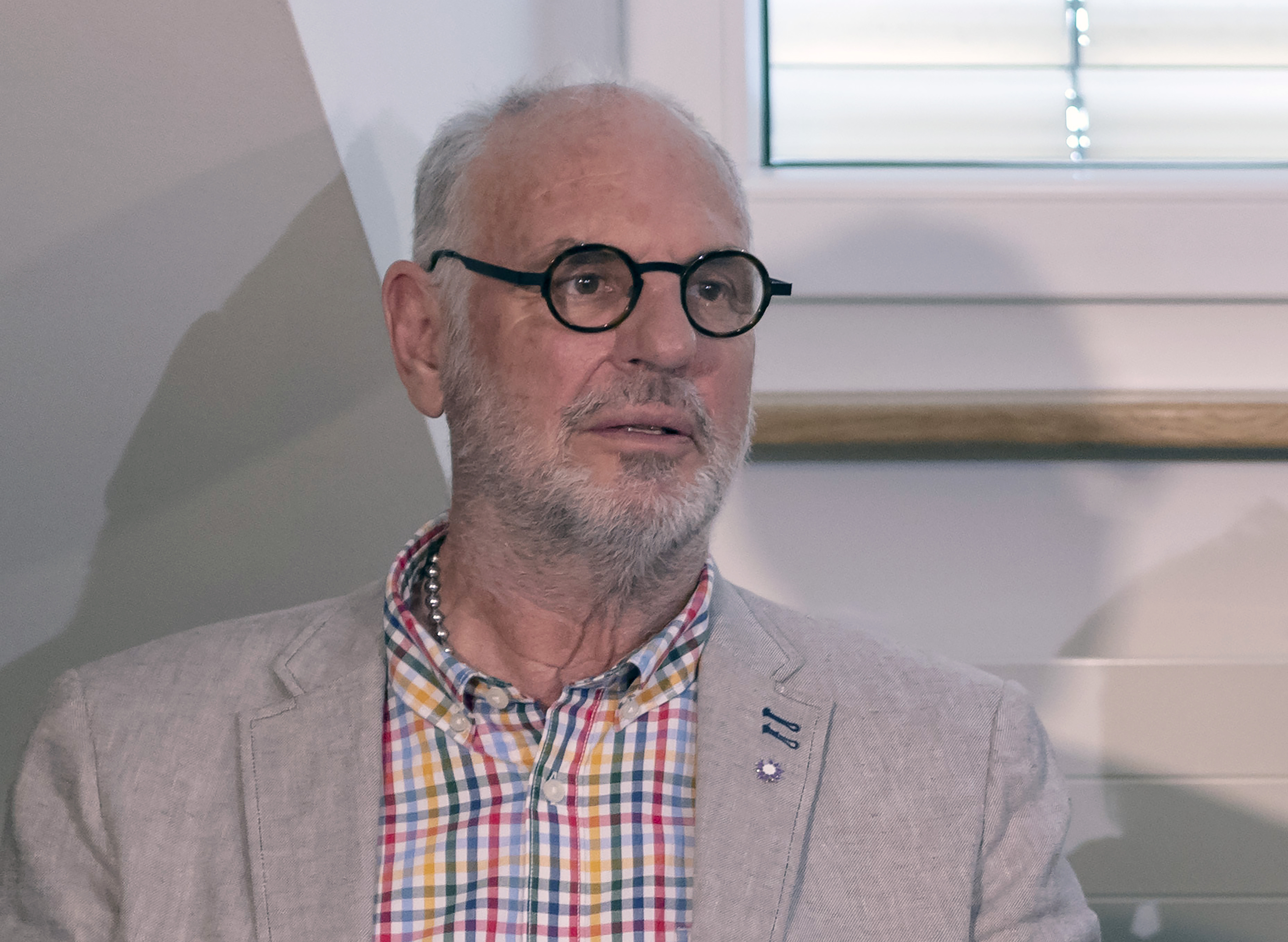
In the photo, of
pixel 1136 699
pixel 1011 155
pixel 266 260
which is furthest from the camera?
pixel 1011 155

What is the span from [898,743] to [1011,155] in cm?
100

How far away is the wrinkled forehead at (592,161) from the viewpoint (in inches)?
42.4

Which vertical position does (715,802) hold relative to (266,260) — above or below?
below

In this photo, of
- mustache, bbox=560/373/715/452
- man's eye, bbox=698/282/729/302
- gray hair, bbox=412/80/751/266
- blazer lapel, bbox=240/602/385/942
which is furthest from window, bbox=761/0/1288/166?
blazer lapel, bbox=240/602/385/942

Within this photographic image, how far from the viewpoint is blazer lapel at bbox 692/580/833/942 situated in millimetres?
953

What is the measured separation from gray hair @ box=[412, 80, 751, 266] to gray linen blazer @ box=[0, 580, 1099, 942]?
395mm

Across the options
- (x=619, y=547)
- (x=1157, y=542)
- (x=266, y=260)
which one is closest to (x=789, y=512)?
(x=1157, y=542)

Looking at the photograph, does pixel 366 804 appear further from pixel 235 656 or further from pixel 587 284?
pixel 587 284

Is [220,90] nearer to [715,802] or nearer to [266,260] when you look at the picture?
[266,260]

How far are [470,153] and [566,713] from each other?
54 cm

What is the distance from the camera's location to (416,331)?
3.91 ft

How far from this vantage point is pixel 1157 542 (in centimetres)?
158

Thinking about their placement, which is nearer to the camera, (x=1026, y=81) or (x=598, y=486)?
(x=598, y=486)

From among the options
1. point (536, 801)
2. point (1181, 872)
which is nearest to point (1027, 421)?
point (1181, 872)
